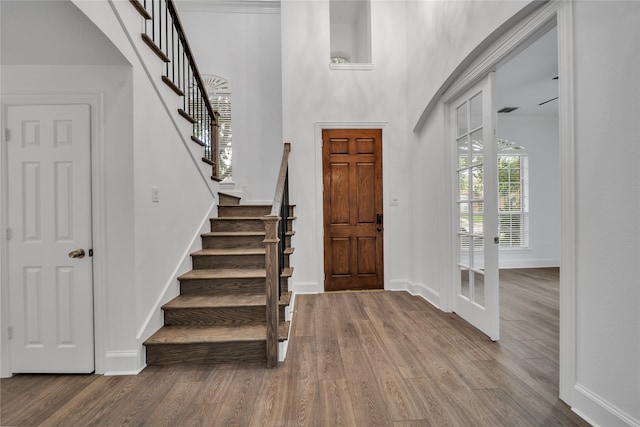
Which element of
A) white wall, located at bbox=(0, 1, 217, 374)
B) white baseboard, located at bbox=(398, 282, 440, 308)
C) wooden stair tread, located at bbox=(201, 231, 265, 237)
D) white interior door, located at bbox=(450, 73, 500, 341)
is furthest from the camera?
white baseboard, located at bbox=(398, 282, 440, 308)

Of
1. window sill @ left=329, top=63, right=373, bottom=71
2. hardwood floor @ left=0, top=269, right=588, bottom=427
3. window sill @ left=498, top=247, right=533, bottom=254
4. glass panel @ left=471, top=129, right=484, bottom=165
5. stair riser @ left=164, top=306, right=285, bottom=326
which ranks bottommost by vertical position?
hardwood floor @ left=0, top=269, right=588, bottom=427

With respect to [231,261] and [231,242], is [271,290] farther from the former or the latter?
[231,242]

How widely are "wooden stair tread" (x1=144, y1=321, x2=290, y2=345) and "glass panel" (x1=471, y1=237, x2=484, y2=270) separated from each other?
187 cm

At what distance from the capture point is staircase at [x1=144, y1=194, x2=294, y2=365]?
89.9 inches

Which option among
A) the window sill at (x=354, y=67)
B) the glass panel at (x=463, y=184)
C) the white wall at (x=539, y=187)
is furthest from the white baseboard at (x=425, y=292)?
the window sill at (x=354, y=67)

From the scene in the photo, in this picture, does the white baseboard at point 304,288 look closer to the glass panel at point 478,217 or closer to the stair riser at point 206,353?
the stair riser at point 206,353

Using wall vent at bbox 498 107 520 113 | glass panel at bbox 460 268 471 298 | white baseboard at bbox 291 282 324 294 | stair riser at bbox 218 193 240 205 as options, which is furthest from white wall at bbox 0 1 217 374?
wall vent at bbox 498 107 520 113

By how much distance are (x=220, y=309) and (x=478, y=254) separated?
2.40m

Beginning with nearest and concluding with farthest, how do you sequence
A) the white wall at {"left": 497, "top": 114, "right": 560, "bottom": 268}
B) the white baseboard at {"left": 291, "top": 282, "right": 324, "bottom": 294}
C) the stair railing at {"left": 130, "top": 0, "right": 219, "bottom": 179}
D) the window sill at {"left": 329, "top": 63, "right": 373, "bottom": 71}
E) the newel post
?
the newel post
the stair railing at {"left": 130, "top": 0, "right": 219, "bottom": 179}
the white baseboard at {"left": 291, "top": 282, "right": 324, "bottom": 294}
the window sill at {"left": 329, "top": 63, "right": 373, "bottom": 71}
the white wall at {"left": 497, "top": 114, "right": 560, "bottom": 268}

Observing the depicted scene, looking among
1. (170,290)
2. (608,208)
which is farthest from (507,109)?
(170,290)

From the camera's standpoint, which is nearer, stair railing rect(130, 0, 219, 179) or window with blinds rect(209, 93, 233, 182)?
stair railing rect(130, 0, 219, 179)

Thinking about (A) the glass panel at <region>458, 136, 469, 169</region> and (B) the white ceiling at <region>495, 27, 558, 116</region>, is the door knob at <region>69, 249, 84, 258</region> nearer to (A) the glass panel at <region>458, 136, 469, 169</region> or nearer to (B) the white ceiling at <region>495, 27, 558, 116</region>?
(A) the glass panel at <region>458, 136, 469, 169</region>

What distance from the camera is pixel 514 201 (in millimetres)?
5887

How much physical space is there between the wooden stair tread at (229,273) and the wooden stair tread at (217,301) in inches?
7.0
